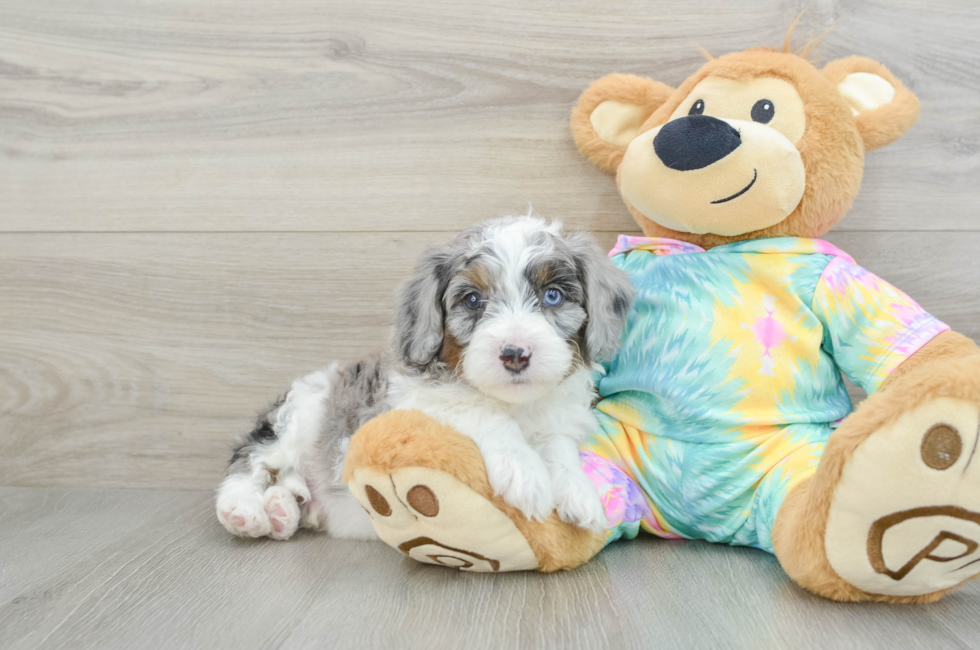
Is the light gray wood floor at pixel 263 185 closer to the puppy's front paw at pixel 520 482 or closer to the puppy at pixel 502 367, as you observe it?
the puppy at pixel 502 367

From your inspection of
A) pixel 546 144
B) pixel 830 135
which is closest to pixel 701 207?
pixel 830 135

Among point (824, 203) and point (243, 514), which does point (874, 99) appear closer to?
point (824, 203)

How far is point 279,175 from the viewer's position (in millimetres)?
2078

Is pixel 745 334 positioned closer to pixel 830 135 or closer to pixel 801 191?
pixel 801 191

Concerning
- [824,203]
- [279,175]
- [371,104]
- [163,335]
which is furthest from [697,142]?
[163,335]

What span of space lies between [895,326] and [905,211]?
27.2 inches

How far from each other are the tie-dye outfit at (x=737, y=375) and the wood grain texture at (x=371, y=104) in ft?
1.58

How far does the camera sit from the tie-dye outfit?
57.6 inches

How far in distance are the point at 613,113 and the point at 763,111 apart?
40cm

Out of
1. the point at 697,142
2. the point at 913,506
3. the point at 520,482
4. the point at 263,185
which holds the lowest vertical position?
the point at 520,482

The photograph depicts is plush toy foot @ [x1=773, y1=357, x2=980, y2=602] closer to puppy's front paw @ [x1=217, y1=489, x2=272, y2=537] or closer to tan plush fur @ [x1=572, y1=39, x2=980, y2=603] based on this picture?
tan plush fur @ [x1=572, y1=39, x2=980, y2=603]

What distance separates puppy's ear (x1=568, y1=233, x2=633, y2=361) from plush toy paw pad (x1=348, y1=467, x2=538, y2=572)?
0.41 metres

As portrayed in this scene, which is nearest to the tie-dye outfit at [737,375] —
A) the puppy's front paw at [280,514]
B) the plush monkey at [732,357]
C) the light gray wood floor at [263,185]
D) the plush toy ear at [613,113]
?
the plush monkey at [732,357]

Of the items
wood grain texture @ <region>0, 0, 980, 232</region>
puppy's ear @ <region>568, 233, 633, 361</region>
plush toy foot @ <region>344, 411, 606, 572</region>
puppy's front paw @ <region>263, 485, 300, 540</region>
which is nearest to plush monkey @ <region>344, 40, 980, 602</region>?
plush toy foot @ <region>344, 411, 606, 572</region>
